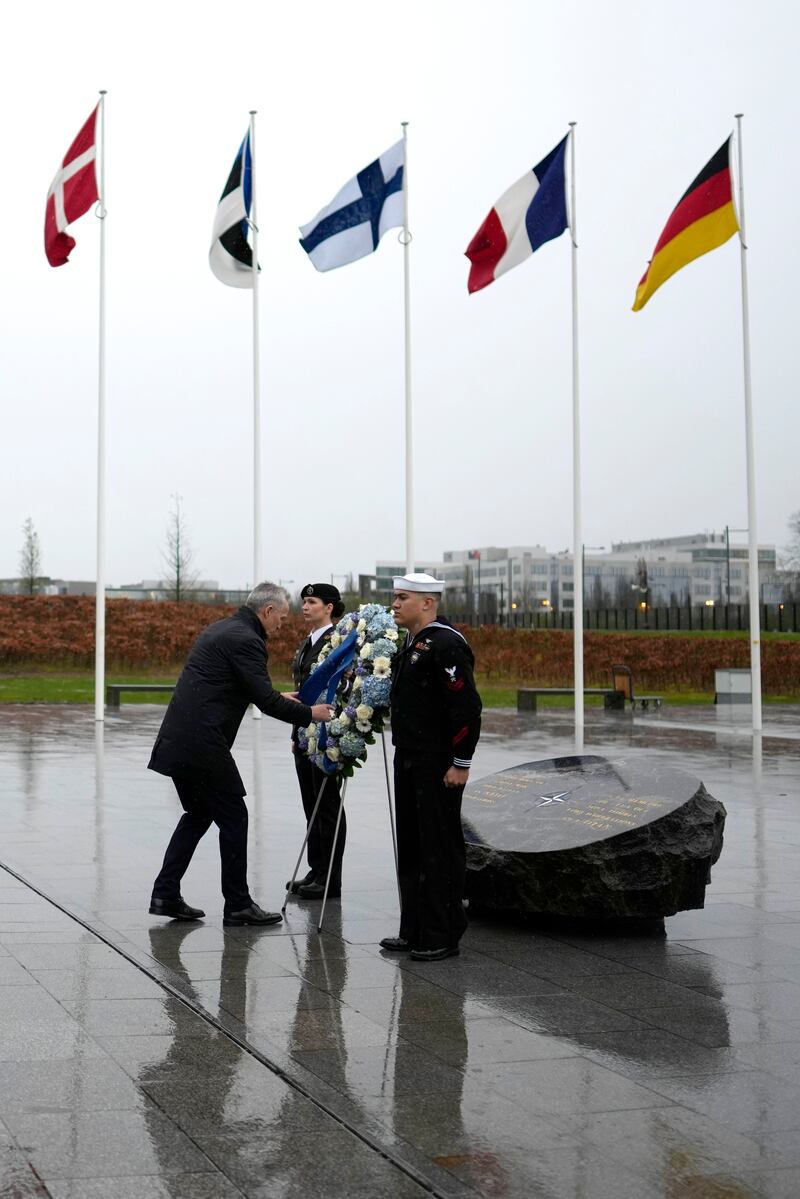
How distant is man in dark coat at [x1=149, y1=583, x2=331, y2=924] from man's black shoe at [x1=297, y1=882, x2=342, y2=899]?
813 mm

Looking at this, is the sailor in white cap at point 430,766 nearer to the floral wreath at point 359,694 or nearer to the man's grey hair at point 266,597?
the floral wreath at point 359,694

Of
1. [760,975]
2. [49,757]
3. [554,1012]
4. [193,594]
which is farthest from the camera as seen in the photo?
[193,594]

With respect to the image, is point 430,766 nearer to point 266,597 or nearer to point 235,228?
point 266,597

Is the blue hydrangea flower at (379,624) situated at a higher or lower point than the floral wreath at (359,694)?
higher

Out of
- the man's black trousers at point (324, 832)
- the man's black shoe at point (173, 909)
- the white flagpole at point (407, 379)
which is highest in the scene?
the white flagpole at point (407, 379)

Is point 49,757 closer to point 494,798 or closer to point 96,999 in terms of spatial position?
point 494,798

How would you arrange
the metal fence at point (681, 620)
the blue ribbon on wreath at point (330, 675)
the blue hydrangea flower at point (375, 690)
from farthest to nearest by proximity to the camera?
the metal fence at point (681, 620), the blue ribbon on wreath at point (330, 675), the blue hydrangea flower at point (375, 690)

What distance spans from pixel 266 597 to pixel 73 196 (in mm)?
17455

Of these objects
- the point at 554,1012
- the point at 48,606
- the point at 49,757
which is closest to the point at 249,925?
the point at 554,1012

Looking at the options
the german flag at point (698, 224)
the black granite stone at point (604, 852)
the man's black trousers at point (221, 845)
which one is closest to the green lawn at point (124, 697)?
the german flag at point (698, 224)

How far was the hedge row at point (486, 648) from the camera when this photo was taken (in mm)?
41844

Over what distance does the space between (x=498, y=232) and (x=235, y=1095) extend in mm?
18331

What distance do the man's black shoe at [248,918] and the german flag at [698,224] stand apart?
1469cm

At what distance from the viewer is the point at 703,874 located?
24.9 feet
